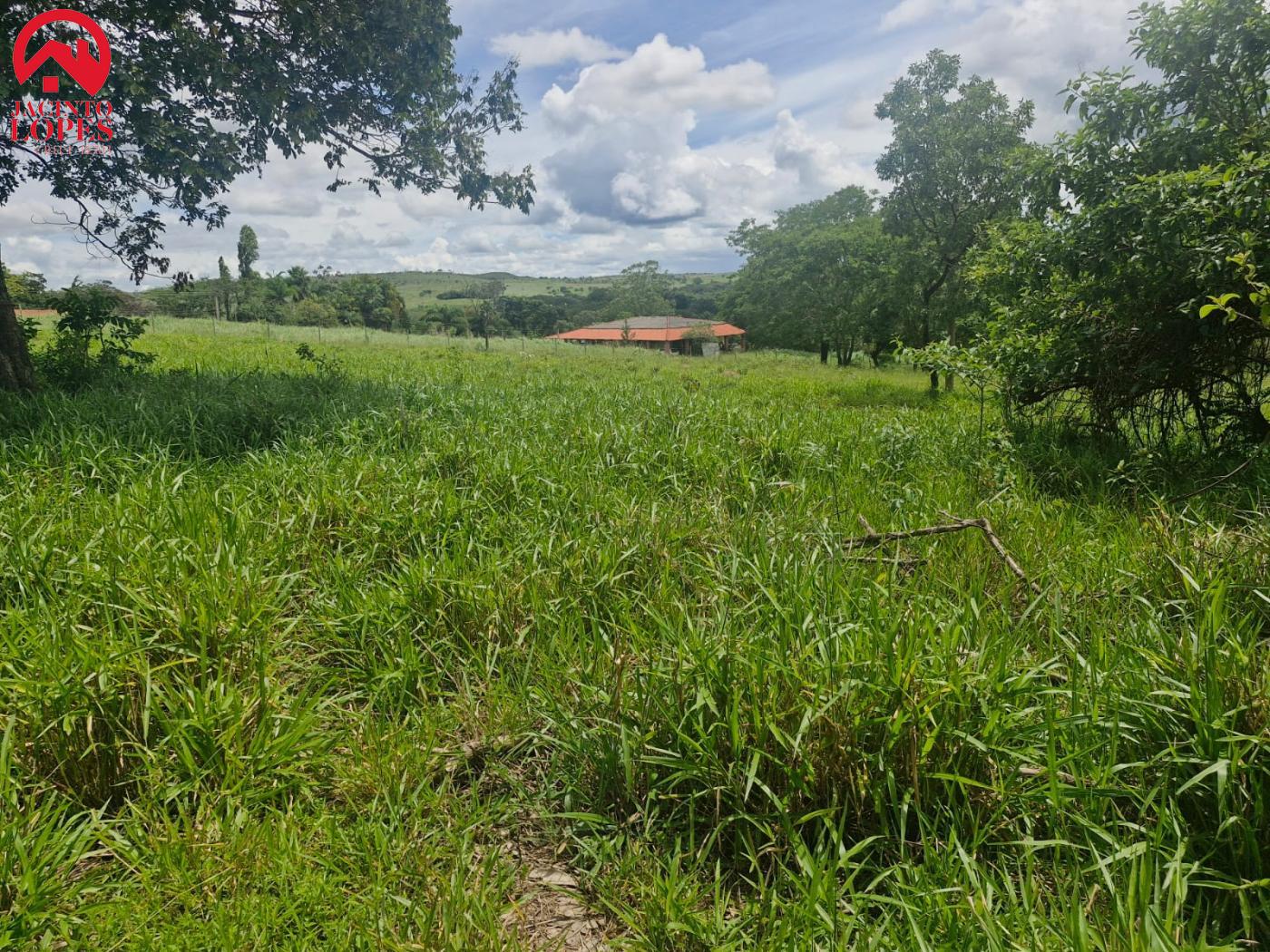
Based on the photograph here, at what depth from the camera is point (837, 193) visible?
46.2m

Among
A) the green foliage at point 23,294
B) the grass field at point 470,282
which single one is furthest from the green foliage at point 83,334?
the grass field at point 470,282

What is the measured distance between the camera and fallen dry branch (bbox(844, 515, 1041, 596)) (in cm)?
333

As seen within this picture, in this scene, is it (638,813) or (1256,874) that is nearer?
(1256,874)

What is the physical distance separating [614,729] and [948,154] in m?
17.6

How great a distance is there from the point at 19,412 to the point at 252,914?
6.82m

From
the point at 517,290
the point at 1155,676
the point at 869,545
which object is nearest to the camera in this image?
the point at 1155,676

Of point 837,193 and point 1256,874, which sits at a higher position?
point 837,193

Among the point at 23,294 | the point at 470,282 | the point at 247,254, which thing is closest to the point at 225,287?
the point at 247,254

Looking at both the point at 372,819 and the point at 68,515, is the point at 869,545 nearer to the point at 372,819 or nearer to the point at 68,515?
the point at 372,819

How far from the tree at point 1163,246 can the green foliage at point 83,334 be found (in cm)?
1180

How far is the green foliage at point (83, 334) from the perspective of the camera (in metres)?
8.55

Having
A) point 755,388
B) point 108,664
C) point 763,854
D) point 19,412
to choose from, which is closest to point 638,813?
point 763,854

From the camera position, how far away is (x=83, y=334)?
345 inches

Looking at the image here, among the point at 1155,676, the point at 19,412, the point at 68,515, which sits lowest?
the point at 1155,676
